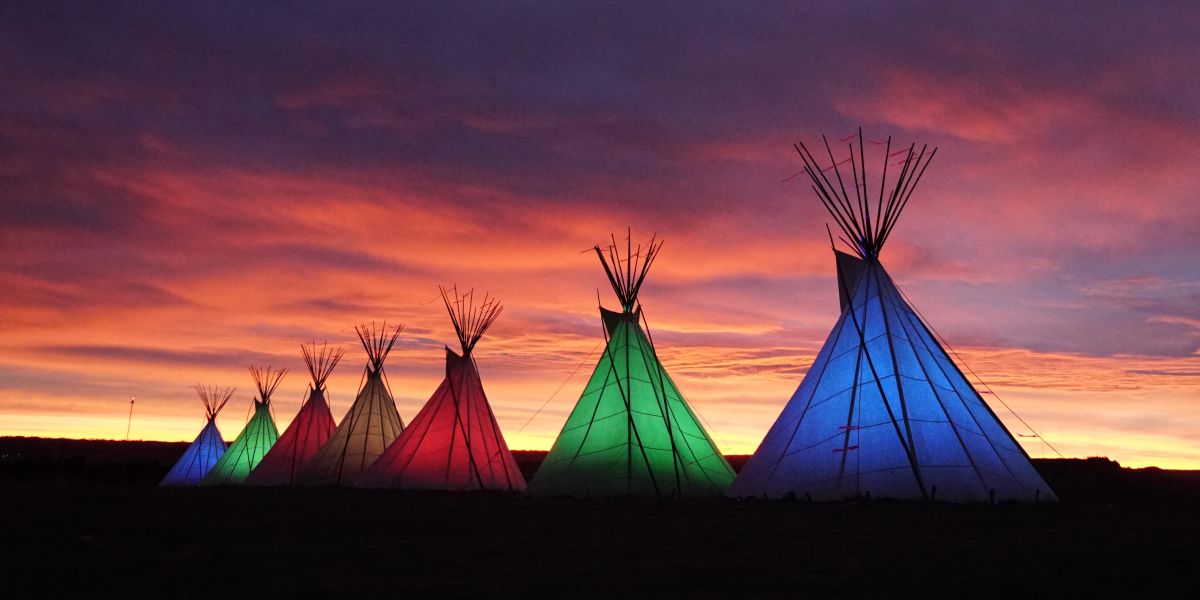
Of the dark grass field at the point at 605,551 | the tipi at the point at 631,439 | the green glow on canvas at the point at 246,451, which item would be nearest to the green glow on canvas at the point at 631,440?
the tipi at the point at 631,439

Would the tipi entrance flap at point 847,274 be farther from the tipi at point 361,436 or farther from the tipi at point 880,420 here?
the tipi at point 361,436

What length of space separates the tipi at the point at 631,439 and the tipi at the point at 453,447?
4.04 meters

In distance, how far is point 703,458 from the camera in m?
18.7

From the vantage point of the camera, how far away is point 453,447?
72.3ft

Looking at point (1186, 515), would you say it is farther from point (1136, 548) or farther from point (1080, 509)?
point (1136, 548)

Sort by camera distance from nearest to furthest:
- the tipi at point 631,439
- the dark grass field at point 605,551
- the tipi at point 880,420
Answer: the dark grass field at point 605,551, the tipi at point 880,420, the tipi at point 631,439

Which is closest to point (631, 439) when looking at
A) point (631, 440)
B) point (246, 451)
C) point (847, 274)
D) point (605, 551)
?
point (631, 440)

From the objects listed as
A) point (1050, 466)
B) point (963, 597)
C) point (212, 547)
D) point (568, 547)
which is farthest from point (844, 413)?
point (1050, 466)

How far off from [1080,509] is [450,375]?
14704 millimetres

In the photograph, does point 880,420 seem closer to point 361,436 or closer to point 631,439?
point 631,439

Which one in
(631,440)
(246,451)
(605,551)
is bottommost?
(605,551)

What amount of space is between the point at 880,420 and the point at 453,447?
1147cm

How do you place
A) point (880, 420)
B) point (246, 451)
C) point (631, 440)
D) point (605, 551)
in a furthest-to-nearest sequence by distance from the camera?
point (246, 451) → point (631, 440) → point (880, 420) → point (605, 551)

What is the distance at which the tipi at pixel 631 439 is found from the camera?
1770 centimetres
